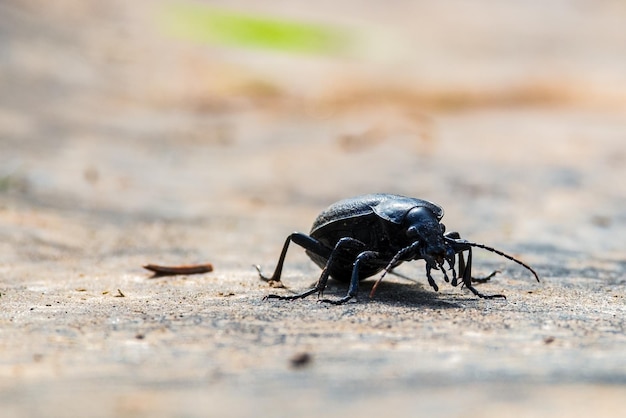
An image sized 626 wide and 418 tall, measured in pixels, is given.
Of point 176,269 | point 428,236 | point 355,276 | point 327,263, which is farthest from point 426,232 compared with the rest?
point 176,269

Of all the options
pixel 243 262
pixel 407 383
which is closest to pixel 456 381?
pixel 407 383

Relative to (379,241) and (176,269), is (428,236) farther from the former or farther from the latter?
(176,269)

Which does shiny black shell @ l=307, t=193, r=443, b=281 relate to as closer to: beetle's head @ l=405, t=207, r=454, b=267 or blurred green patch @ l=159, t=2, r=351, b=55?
beetle's head @ l=405, t=207, r=454, b=267

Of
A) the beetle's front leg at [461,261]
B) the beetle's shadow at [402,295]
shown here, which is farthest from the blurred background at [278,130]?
the beetle's front leg at [461,261]

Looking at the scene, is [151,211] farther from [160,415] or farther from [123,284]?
[160,415]

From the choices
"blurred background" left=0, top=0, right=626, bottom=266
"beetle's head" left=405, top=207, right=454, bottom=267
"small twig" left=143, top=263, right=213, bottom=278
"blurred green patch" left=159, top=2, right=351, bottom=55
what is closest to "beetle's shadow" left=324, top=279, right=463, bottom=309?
"beetle's head" left=405, top=207, right=454, bottom=267
